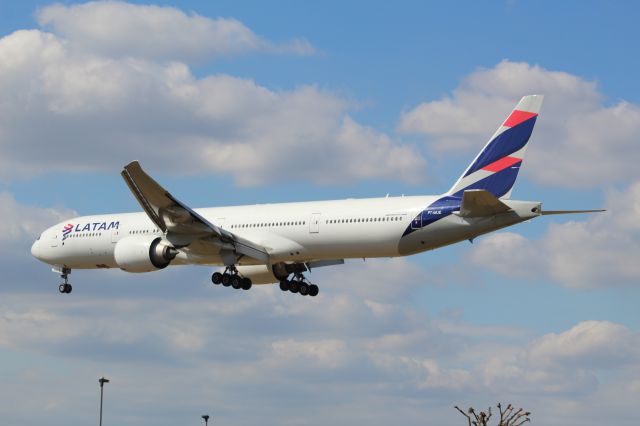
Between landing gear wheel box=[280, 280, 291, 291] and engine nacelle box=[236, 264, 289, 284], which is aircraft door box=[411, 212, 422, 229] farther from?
landing gear wheel box=[280, 280, 291, 291]

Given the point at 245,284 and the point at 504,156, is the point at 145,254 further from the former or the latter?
the point at 504,156

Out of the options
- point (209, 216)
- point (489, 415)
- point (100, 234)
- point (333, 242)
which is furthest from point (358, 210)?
point (489, 415)

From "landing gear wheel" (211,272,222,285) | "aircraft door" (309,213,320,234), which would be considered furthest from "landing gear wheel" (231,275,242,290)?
"aircraft door" (309,213,320,234)

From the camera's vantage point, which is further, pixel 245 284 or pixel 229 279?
pixel 245 284

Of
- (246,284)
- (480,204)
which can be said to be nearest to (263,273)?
(246,284)

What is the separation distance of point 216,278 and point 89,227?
8.80 meters

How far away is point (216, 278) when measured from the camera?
181ft

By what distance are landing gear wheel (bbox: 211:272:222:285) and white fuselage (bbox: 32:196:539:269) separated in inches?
25.2

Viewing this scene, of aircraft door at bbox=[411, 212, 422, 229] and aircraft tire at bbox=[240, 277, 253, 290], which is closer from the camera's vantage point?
aircraft door at bbox=[411, 212, 422, 229]

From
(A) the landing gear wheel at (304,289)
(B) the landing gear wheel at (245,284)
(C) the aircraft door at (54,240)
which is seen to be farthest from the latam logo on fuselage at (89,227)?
(A) the landing gear wheel at (304,289)

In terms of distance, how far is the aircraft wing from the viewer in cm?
5012

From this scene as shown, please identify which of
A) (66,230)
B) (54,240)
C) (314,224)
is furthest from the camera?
(54,240)

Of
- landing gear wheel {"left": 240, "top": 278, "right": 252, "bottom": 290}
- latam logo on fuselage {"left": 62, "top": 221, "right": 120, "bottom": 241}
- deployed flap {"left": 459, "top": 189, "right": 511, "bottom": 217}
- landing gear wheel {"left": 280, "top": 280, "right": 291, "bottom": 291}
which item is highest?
latam logo on fuselage {"left": 62, "top": 221, "right": 120, "bottom": 241}

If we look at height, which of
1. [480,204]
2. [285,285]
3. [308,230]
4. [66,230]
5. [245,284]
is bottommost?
[480,204]
